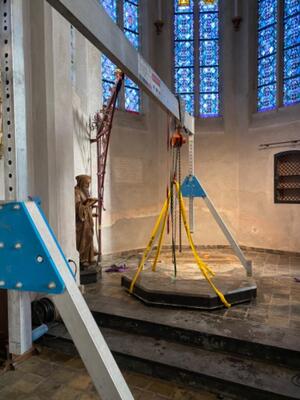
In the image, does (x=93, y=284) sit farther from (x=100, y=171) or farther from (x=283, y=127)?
(x=283, y=127)

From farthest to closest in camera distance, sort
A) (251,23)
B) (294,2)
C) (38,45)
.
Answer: (251,23) < (294,2) < (38,45)

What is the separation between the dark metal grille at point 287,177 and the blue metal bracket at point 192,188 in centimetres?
303

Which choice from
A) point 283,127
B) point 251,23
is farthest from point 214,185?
point 251,23

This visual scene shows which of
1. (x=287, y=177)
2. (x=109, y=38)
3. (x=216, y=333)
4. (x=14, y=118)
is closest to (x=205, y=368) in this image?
(x=216, y=333)

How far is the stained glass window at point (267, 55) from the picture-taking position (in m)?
6.84

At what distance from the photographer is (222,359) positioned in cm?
270

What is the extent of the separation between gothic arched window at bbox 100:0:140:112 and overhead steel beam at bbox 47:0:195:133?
161 inches

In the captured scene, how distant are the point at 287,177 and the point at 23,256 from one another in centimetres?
654

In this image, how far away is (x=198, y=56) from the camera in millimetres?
7422

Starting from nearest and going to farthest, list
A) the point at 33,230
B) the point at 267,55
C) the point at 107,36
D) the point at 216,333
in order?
the point at 33,230, the point at 107,36, the point at 216,333, the point at 267,55

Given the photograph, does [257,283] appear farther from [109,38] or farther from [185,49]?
[185,49]

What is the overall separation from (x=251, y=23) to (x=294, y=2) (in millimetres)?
888

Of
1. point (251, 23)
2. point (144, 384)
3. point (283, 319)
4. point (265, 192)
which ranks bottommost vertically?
point (144, 384)

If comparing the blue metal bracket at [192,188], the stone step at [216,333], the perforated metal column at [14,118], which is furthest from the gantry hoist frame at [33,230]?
the blue metal bracket at [192,188]
